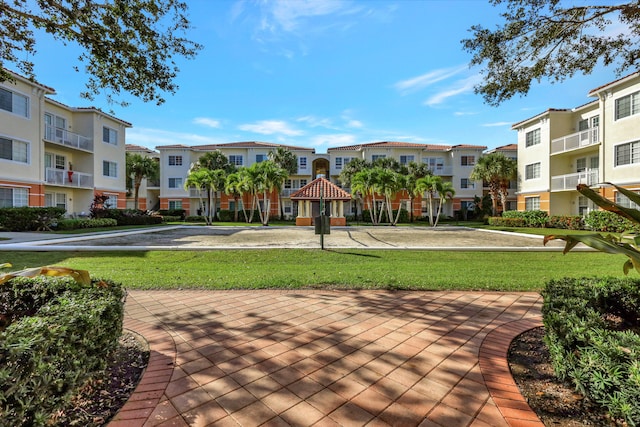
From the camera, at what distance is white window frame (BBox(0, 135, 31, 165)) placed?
20792 mm

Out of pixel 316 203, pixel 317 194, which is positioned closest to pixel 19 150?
pixel 317 194

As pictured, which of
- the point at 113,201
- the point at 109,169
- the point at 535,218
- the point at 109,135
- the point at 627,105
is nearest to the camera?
the point at 627,105

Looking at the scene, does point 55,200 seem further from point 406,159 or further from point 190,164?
point 406,159

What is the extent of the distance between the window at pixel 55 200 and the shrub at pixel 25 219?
19.6ft

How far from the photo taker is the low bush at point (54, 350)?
1.94 m

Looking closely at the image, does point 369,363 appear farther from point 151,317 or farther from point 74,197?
point 74,197

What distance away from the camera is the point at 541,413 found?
2643 millimetres

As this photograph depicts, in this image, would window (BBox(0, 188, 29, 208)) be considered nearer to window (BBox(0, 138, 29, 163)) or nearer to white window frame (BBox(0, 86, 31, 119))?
window (BBox(0, 138, 29, 163))

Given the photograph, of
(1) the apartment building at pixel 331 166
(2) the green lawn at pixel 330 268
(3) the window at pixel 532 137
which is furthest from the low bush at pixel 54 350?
(1) the apartment building at pixel 331 166

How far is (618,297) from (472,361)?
6.84ft

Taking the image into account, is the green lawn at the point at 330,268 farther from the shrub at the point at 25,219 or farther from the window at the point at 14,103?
the window at the point at 14,103

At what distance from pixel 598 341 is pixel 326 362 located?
241 centimetres

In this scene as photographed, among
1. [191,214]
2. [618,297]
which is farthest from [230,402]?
[191,214]

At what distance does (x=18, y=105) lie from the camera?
70.0 feet
